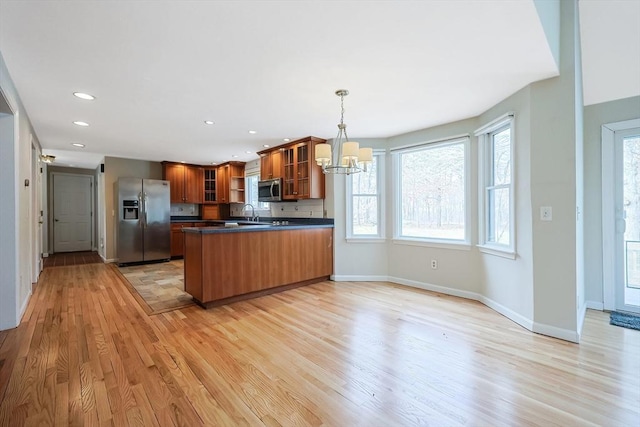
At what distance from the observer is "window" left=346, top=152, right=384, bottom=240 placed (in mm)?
4680

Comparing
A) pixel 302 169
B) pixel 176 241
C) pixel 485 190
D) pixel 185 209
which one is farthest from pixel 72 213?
pixel 485 190

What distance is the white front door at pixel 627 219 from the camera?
3219 millimetres

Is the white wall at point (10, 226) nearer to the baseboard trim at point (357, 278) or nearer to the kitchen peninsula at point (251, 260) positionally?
the kitchen peninsula at point (251, 260)

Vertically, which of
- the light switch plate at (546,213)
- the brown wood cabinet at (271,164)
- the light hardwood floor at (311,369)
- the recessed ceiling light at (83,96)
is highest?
the recessed ceiling light at (83,96)

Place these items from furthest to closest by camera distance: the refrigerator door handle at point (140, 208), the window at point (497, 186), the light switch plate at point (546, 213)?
the refrigerator door handle at point (140, 208), the window at point (497, 186), the light switch plate at point (546, 213)

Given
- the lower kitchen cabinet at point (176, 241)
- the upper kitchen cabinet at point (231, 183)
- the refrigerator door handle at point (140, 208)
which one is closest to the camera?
the refrigerator door handle at point (140, 208)

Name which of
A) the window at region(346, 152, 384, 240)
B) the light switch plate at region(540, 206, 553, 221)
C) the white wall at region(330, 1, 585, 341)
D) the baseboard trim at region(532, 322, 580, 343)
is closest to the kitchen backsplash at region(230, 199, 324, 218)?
the window at region(346, 152, 384, 240)

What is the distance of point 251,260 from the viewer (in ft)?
12.6

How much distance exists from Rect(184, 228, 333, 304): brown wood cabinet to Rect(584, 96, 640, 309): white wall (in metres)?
3.25

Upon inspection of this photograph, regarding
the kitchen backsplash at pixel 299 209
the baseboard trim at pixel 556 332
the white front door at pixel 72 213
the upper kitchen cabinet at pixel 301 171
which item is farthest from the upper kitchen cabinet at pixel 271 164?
the white front door at pixel 72 213

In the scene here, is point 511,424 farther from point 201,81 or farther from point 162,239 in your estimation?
point 162,239

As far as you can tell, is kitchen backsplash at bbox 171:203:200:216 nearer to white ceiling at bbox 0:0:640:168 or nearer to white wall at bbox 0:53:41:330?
white ceiling at bbox 0:0:640:168

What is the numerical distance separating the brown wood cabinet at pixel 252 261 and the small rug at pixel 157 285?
270 millimetres

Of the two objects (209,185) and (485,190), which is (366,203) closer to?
(485,190)
